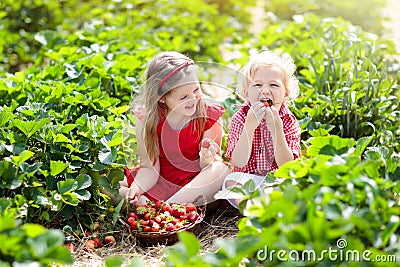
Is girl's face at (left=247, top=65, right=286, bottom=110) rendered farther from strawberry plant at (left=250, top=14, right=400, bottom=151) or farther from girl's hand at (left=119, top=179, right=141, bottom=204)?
girl's hand at (left=119, top=179, right=141, bottom=204)

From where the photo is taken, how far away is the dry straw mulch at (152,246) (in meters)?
2.59

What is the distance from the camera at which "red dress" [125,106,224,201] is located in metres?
2.97

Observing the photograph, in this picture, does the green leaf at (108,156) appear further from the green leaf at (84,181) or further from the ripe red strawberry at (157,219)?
the ripe red strawberry at (157,219)

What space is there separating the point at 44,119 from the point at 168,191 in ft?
2.38

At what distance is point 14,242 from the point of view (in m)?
1.71

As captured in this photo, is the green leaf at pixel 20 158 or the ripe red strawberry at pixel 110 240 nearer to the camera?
the green leaf at pixel 20 158

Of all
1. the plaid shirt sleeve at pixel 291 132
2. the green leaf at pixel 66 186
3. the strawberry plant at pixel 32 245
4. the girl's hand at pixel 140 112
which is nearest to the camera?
the strawberry plant at pixel 32 245

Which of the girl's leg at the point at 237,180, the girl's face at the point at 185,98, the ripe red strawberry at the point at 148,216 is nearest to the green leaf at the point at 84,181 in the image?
the ripe red strawberry at the point at 148,216

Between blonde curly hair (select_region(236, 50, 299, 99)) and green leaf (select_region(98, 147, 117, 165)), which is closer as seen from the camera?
green leaf (select_region(98, 147, 117, 165))

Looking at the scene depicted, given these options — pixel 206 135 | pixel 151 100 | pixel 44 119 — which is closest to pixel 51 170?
pixel 44 119

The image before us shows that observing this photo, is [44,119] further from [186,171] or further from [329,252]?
[329,252]

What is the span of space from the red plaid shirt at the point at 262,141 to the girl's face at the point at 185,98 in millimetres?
219

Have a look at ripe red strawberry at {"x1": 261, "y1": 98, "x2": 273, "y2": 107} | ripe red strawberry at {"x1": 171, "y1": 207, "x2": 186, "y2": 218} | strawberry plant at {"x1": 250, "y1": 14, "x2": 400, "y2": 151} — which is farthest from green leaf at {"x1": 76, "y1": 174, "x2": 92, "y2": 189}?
strawberry plant at {"x1": 250, "y1": 14, "x2": 400, "y2": 151}

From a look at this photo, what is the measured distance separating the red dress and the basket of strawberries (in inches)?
7.7
